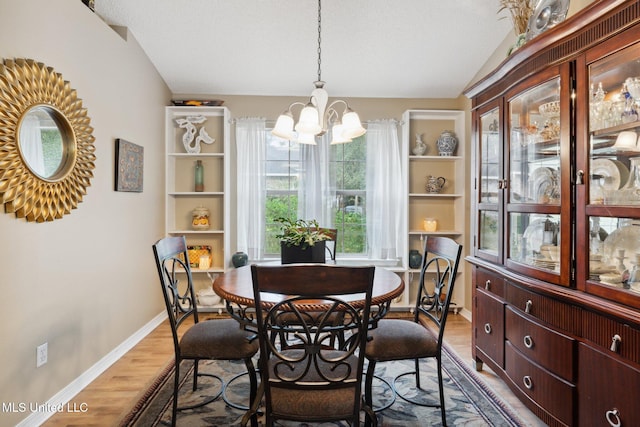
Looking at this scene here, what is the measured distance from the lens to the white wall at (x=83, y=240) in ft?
6.37

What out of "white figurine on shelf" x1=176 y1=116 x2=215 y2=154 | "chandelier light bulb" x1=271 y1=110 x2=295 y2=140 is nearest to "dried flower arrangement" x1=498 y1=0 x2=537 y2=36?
"chandelier light bulb" x1=271 y1=110 x2=295 y2=140

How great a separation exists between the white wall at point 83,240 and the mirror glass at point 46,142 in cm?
28

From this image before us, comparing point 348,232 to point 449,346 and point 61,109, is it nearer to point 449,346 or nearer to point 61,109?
point 449,346

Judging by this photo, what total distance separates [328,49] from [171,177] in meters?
2.11

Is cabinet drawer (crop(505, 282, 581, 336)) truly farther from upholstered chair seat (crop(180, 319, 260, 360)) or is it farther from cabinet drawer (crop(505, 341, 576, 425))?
upholstered chair seat (crop(180, 319, 260, 360))

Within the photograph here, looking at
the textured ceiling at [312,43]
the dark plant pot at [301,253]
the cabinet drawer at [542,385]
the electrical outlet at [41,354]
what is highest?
the textured ceiling at [312,43]

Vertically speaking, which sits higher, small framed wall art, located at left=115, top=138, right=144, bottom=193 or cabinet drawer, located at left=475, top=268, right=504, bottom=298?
small framed wall art, located at left=115, top=138, right=144, bottom=193

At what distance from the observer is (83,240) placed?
2.55 m

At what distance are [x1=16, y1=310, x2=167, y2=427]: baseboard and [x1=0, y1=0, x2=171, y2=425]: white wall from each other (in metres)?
0.04

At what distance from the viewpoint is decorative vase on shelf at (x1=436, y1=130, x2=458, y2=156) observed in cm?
409

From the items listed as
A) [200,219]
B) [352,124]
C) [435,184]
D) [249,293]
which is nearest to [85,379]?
[249,293]

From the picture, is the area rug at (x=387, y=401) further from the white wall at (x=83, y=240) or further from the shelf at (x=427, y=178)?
the shelf at (x=427, y=178)

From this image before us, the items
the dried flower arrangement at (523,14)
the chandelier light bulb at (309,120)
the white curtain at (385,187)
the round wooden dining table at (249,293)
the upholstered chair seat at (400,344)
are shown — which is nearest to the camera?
the round wooden dining table at (249,293)

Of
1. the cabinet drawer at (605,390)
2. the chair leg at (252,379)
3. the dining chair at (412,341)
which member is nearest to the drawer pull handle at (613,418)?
the cabinet drawer at (605,390)
